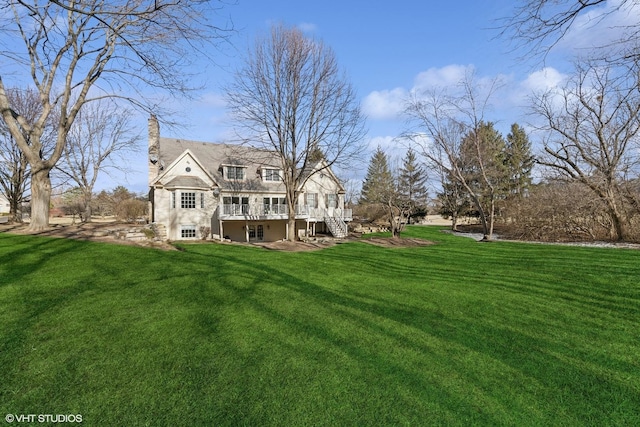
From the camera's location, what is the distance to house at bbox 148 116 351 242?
20.0m

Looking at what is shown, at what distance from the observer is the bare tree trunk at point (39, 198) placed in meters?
10.4

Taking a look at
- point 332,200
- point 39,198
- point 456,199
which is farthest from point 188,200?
point 456,199

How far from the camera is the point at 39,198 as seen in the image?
10555 mm

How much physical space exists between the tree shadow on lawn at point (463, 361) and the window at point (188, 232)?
17.0m

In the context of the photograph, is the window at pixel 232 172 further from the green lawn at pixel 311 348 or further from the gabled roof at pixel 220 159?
the green lawn at pixel 311 348

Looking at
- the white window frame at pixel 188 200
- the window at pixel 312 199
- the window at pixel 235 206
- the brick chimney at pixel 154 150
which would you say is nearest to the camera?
the white window frame at pixel 188 200

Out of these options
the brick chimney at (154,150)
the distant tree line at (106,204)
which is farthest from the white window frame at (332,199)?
the distant tree line at (106,204)

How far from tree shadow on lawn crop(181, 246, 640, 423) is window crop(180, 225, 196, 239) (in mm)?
17031

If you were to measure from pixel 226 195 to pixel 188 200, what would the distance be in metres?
2.73

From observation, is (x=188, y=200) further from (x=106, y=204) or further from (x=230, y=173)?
(x=106, y=204)

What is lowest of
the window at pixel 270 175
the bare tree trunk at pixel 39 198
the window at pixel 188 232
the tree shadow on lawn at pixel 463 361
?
the tree shadow on lawn at pixel 463 361

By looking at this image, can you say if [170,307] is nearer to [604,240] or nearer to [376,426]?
[376,426]

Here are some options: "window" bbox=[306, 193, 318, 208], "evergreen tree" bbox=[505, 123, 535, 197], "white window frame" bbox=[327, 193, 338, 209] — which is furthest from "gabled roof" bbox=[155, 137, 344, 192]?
"evergreen tree" bbox=[505, 123, 535, 197]

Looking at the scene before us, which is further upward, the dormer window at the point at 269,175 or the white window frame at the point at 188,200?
the dormer window at the point at 269,175
